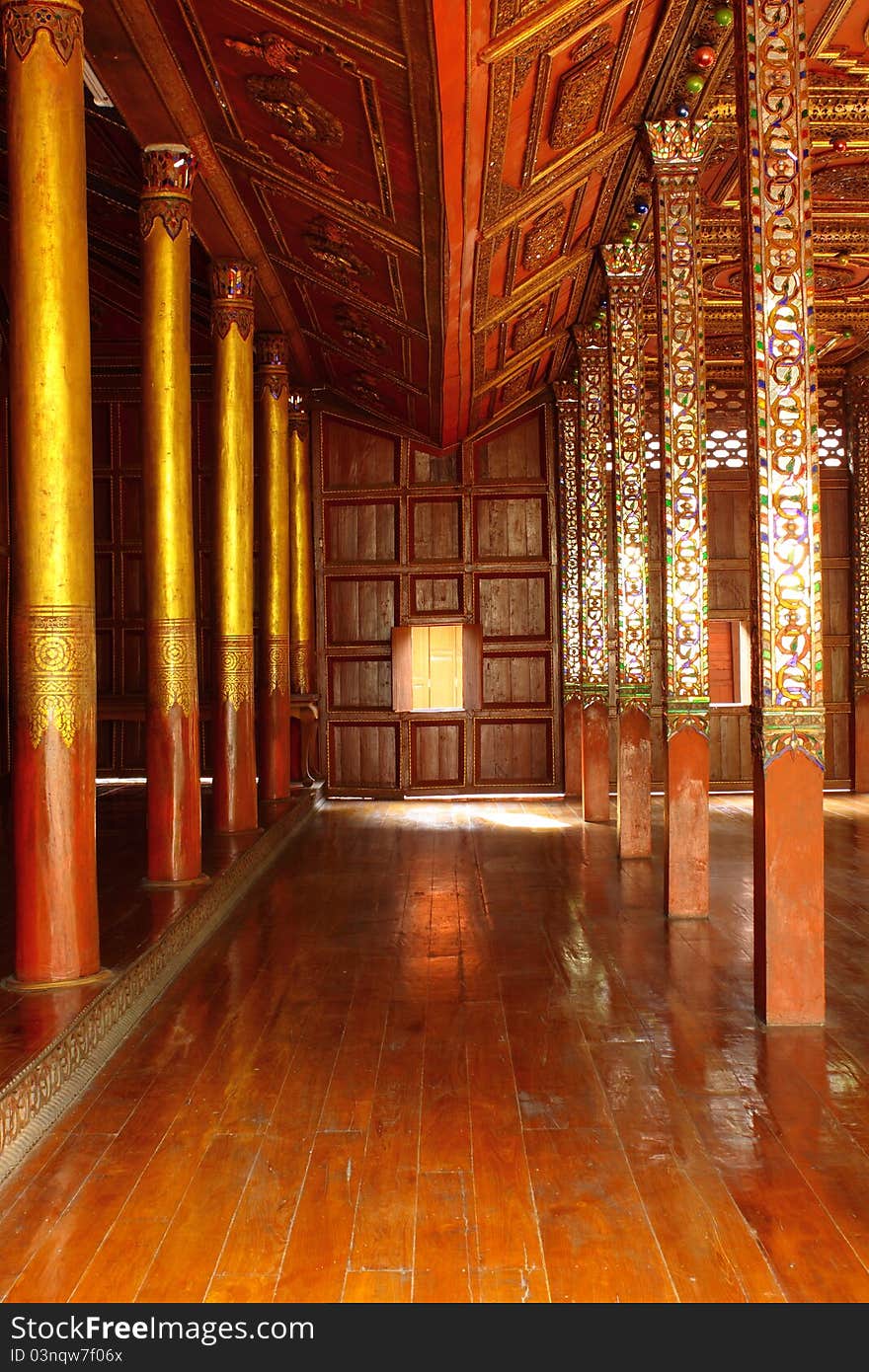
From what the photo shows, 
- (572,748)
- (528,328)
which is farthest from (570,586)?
(528,328)

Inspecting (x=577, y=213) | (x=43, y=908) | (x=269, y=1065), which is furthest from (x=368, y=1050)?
(x=577, y=213)

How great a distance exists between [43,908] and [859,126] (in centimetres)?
771

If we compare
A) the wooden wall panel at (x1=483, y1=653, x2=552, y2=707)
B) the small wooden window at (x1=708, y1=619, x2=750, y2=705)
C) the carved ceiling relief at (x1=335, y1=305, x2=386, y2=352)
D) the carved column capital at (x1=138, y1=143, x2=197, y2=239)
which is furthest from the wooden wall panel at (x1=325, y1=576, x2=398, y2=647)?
the carved column capital at (x1=138, y1=143, x2=197, y2=239)

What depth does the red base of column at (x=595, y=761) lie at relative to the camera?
12914 mm

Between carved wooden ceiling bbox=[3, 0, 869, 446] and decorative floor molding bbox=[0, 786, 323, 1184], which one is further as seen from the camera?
carved wooden ceiling bbox=[3, 0, 869, 446]

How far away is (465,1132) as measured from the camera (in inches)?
172

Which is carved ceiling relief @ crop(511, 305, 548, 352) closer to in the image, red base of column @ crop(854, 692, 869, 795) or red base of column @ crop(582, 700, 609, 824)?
red base of column @ crop(582, 700, 609, 824)

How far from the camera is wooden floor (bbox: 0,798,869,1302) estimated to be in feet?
10.9

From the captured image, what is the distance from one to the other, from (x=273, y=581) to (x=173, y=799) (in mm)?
5910

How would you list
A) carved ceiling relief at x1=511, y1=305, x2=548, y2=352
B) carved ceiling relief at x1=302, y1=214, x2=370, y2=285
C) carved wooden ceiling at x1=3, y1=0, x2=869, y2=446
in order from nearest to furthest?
carved wooden ceiling at x1=3, y1=0, x2=869, y2=446 → carved ceiling relief at x1=302, y1=214, x2=370, y2=285 → carved ceiling relief at x1=511, y1=305, x2=548, y2=352

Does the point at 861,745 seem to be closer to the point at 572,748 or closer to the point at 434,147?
the point at 572,748

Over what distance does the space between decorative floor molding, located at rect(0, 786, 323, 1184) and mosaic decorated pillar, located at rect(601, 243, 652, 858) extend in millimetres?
3581

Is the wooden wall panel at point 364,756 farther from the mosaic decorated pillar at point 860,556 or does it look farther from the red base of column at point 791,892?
the red base of column at point 791,892

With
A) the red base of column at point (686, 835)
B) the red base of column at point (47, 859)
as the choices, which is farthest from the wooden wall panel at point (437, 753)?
the red base of column at point (47, 859)
